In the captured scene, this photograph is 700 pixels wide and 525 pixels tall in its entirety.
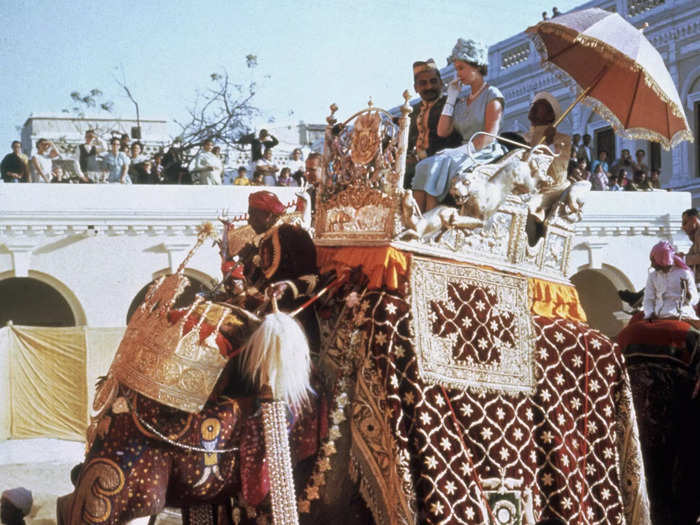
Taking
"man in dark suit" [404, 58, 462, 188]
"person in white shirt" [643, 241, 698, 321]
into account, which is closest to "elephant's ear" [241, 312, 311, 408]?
"man in dark suit" [404, 58, 462, 188]

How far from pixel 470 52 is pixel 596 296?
16599 mm

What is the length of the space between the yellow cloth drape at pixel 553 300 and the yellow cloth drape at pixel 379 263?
1.01 metres

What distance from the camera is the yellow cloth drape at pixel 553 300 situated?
6.00m

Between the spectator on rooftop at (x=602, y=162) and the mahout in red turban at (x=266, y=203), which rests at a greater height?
the spectator on rooftop at (x=602, y=162)

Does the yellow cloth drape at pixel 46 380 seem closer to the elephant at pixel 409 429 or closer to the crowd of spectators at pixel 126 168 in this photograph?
the crowd of spectators at pixel 126 168

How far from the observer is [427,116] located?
21.2 feet

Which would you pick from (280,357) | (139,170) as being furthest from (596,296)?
(280,357)

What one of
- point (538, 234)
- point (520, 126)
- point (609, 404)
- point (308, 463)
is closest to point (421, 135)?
point (538, 234)

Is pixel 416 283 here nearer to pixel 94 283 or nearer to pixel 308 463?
pixel 308 463

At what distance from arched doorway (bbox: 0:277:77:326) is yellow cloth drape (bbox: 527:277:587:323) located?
15.6 metres

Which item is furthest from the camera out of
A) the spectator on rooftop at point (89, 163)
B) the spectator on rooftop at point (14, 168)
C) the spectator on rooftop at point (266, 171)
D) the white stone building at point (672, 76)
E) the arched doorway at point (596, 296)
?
the white stone building at point (672, 76)

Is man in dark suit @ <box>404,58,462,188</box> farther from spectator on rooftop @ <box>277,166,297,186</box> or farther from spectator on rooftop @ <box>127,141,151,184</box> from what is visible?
spectator on rooftop @ <box>127,141,151,184</box>

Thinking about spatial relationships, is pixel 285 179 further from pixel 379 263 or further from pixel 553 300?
pixel 379 263

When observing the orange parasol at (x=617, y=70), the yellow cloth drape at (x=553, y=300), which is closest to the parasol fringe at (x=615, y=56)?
the orange parasol at (x=617, y=70)
